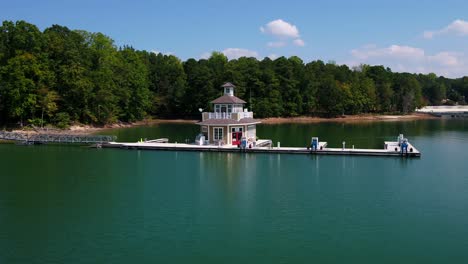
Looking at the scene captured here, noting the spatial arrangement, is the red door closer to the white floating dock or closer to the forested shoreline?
the white floating dock

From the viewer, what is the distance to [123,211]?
22969 mm

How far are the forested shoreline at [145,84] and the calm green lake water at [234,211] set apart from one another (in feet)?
95.9

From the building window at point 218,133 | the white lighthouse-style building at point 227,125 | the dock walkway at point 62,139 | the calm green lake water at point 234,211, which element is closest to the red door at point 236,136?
the white lighthouse-style building at point 227,125

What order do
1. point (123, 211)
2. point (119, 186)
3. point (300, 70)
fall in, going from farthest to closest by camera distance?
point (300, 70) < point (119, 186) < point (123, 211)

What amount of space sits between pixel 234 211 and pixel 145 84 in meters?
70.2

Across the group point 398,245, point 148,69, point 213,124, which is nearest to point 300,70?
point 148,69

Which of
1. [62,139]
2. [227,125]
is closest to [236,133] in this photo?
[227,125]

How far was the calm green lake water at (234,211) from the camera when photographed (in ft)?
58.1

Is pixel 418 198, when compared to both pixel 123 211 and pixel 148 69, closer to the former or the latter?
pixel 123 211

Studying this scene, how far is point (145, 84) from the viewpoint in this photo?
3533 inches

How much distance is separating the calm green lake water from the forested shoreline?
2924cm

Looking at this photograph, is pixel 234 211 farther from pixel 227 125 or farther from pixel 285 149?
pixel 227 125

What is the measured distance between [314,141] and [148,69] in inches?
2629

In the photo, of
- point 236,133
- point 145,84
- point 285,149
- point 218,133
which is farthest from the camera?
point 145,84
